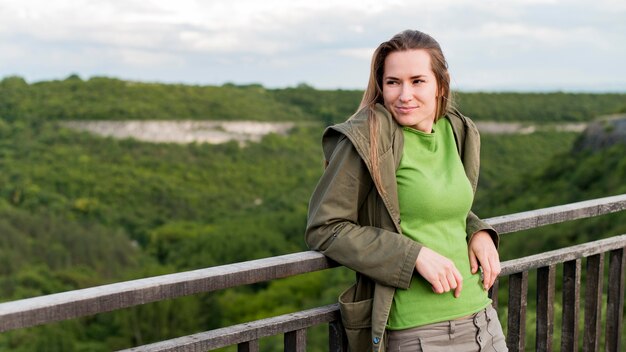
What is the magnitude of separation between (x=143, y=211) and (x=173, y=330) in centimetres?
3270

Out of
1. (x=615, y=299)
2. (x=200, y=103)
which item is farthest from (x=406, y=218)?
(x=200, y=103)

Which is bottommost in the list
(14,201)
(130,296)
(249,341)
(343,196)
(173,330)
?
(173,330)

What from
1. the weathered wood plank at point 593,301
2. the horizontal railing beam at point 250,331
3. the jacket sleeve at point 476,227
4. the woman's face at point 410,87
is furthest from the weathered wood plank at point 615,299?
the woman's face at point 410,87

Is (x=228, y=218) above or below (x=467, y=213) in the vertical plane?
below

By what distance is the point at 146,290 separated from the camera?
1828 millimetres

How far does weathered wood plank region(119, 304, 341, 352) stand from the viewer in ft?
6.42

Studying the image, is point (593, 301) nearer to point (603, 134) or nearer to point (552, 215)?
point (552, 215)

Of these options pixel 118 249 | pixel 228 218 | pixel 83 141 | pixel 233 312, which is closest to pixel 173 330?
pixel 233 312

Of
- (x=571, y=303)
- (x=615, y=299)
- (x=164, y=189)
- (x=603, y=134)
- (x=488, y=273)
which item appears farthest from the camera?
(x=164, y=189)

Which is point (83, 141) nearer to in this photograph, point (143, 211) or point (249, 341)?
point (143, 211)

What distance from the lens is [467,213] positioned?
2.36 meters

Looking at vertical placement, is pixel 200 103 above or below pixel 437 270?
below

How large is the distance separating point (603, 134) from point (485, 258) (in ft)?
114

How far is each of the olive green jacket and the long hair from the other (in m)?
0.14
